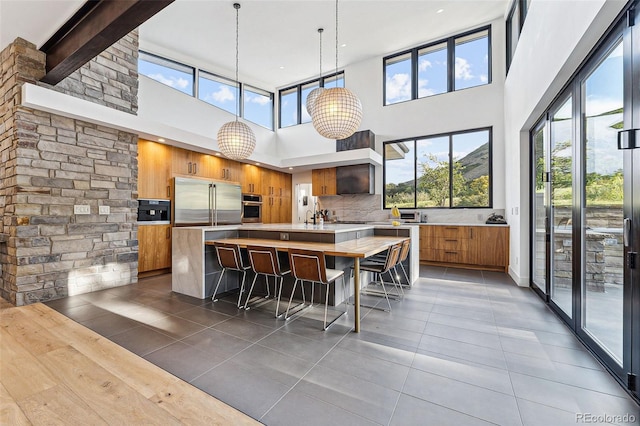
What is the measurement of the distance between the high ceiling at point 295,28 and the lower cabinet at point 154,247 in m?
3.60

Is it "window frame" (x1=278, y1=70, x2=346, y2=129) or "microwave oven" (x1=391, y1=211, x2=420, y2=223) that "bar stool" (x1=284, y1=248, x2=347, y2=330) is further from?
"window frame" (x1=278, y1=70, x2=346, y2=129)

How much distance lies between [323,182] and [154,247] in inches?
162

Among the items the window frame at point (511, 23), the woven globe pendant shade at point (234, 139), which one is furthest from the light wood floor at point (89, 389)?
the window frame at point (511, 23)

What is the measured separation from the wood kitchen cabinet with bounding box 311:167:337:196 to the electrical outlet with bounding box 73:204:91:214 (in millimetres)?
4744

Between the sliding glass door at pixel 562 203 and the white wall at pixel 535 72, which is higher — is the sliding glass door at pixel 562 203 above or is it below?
below

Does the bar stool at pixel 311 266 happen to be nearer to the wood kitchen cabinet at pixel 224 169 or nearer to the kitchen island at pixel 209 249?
the kitchen island at pixel 209 249

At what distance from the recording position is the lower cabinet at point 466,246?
16.6 ft

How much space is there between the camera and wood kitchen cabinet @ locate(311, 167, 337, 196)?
7117 millimetres

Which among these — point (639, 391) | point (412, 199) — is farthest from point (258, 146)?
point (639, 391)

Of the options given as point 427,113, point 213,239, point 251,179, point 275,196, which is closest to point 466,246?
point 427,113

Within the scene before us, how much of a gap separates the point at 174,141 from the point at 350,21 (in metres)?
3.97

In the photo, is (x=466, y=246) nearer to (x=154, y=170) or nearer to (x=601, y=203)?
(x=601, y=203)

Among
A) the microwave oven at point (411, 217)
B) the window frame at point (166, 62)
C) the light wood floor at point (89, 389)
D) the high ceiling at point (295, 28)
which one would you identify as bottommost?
the light wood floor at point (89, 389)

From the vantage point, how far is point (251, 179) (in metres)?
6.92
